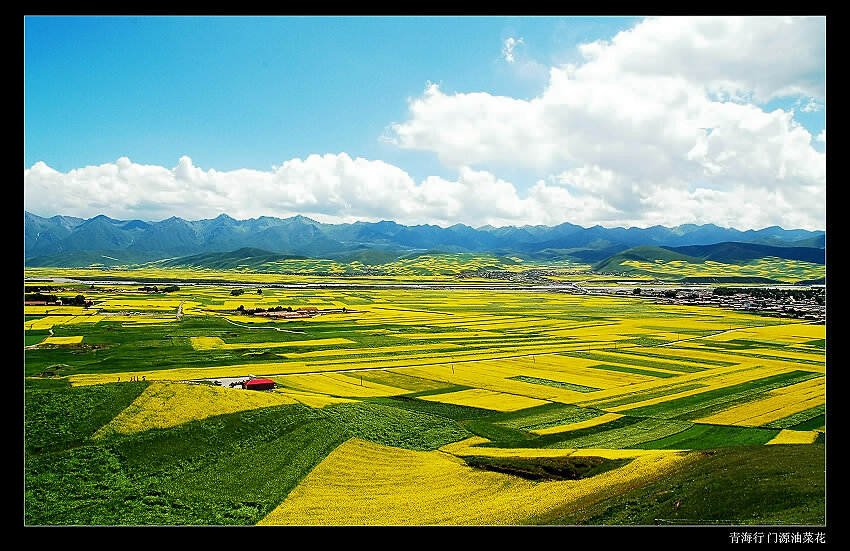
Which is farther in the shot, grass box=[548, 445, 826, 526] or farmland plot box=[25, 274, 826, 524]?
farmland plot box=[25, 274, 826, 524]

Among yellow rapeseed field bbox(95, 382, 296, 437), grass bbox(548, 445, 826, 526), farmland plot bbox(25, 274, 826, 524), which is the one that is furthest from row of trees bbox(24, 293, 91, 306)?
grass bbox(548, 445, 826, 526)

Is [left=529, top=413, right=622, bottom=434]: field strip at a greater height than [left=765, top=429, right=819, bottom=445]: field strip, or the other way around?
[left=765, top=429, right=819, bottom=445]: field strip

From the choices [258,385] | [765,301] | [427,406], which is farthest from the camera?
[765,301]

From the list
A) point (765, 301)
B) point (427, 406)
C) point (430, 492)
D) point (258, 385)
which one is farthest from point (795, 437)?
point (765, 301)

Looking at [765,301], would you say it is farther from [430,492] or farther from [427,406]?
[430,492]

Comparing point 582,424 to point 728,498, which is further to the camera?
point 582,424

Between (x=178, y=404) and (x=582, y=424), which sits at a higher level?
(x=178, y=404)

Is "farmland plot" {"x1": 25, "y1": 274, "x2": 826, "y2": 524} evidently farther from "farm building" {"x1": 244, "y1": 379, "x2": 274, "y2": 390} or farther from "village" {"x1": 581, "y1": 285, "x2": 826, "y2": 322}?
"village" {"x1": 581, "y1": 285, "x2": 826, "y2": 322}

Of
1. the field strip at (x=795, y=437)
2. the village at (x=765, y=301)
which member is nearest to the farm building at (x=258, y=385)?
the field strip at (x=795, y=437)
